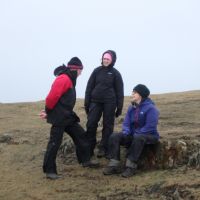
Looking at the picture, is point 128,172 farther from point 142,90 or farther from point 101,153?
point 142,90

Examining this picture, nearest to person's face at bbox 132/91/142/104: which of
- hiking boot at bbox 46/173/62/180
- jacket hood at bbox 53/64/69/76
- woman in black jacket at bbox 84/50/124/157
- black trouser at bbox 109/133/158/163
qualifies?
woman in black jacket at bbox 84/50/124/157

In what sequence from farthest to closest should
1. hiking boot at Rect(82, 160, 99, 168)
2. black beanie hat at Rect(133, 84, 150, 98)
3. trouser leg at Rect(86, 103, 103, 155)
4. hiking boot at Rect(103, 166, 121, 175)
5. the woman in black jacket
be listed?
trouser leg at Rect(86, 103, 103, 155) < the woman in black jacket < hiking boot at Rect(82, 160, 99, 168) < black beanie hat at Rect(133, 84, 150, 98) < hiking boot at Rect(103, 166, 121, 175)

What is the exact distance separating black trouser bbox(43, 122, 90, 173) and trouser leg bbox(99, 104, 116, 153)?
1.51ft

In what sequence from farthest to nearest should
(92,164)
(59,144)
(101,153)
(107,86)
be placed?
(101,153), (107,86), (92,164), (59,144)

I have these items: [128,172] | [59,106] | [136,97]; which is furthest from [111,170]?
[59,106]

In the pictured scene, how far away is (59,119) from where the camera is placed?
10586mm

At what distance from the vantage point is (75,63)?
1077cm

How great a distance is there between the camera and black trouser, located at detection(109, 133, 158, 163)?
33.3 feet

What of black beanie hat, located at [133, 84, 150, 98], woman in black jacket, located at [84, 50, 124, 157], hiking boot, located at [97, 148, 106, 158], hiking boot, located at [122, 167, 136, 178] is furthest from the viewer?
hiking boot, located at [97, 148, 106, 158]

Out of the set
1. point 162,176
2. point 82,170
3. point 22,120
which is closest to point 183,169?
point 162,176

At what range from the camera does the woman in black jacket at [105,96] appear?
11.2 meters

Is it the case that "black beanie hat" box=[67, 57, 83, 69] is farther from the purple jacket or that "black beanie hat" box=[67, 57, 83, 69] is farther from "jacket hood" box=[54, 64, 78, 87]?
the purple jacket

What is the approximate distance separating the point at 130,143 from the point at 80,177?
130 centimetres

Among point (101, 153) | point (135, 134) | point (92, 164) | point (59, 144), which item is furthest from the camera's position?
point (101, 153)
